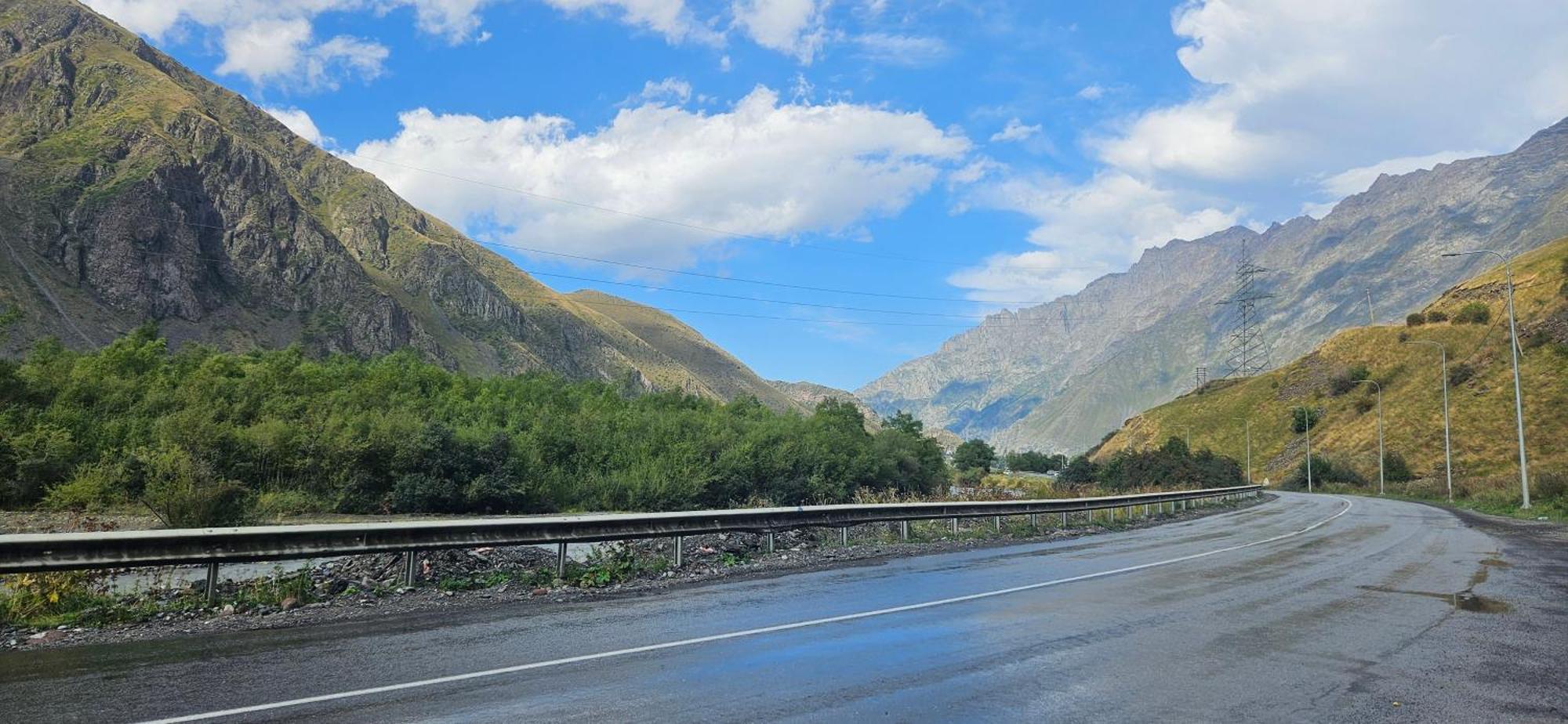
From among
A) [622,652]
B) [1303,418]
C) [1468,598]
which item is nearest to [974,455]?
[1303,418]

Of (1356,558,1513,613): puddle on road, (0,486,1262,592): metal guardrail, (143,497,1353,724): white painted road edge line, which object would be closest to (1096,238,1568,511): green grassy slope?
(1356,558,1513,613): puddle on road

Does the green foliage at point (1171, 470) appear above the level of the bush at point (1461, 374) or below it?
below

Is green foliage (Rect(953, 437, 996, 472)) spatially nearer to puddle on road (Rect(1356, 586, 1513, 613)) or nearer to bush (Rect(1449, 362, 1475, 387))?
bush (Rect(1449, 362, 1475, 387))

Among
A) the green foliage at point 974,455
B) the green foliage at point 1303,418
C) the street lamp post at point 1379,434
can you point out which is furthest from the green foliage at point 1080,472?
the green foliage at point 974,455

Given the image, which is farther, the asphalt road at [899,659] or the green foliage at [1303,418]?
the green foliage at [1303,418]

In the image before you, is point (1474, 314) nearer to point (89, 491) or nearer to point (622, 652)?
point (622, 652)

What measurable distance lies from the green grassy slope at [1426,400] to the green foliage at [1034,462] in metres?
32.3

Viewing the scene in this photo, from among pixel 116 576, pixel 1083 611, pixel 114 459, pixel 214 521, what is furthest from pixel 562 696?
pixel 114 459

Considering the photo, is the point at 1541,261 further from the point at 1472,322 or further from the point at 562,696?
the point at 562,696

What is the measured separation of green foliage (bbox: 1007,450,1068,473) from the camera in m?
168

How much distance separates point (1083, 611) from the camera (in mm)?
9188

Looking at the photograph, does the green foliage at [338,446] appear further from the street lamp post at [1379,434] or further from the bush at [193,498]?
the street lamp post at [1379,434]

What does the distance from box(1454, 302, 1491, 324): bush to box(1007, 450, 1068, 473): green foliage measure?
254 ft

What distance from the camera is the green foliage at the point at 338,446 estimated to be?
26.4 metres
